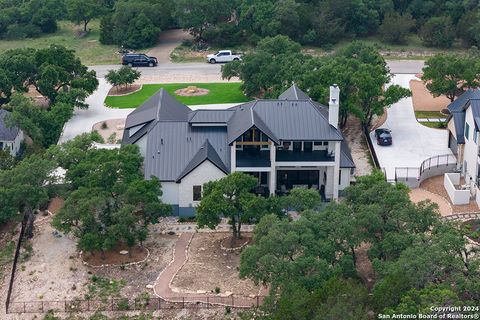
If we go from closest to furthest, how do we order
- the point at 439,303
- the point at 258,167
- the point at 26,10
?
1. the point at 439,303
2. the point at 258,167
3. the point at 26,10

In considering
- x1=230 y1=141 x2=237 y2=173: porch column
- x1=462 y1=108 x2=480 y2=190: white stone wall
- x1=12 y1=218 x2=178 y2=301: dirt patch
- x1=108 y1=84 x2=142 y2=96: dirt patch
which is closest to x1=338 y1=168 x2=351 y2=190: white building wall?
x1=230 y1=141 x2=237 y2=173: porch column

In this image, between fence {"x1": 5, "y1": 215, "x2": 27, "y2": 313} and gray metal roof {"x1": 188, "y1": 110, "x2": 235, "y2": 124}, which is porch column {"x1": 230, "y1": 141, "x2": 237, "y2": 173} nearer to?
gray metal roof {"x1": 188, "y1": 110, "x2": 235, "y2": 124}

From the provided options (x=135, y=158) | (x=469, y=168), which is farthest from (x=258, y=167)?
(x=469, y=168)

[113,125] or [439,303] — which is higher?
[439,303]

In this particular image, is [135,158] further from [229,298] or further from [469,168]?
[469,168]

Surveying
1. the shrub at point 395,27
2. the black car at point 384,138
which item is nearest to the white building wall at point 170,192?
→ the black car at point 384,138

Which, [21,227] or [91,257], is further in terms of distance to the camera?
[21,227]
